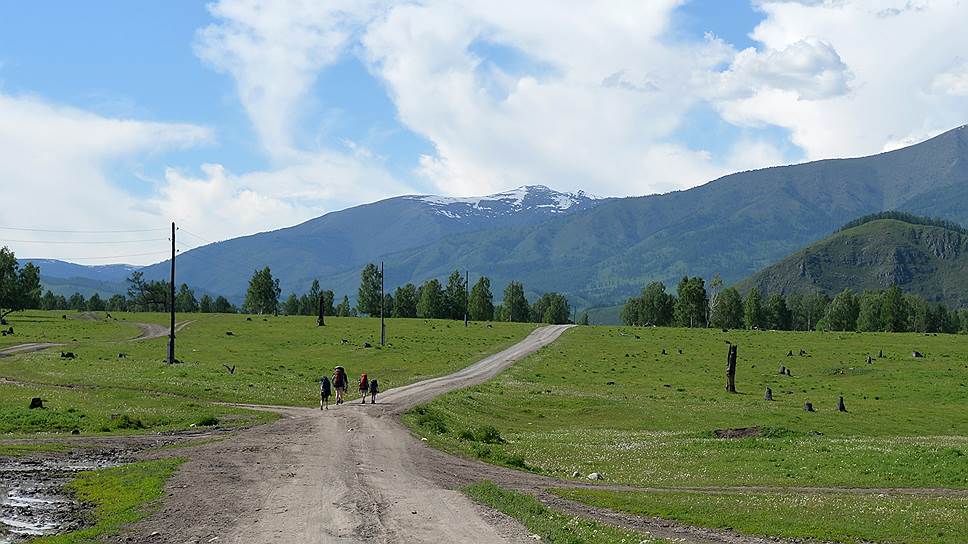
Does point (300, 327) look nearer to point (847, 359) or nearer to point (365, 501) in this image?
point (847, 359)

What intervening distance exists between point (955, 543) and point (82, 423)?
39.4 metres

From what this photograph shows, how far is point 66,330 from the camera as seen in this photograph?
399 ft

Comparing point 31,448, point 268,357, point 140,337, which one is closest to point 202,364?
point 268,357

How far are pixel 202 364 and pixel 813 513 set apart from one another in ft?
211

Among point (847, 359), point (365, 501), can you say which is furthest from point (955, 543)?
point (847, 359)

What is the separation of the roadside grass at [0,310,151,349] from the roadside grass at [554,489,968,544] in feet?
301

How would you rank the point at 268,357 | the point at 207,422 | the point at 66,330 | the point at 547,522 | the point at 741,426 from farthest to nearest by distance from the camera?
the point at 66,330
the point at 268,357
the point at 741,426
the point at 207,422
the point at 547,522

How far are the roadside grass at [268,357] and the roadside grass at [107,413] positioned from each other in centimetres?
403

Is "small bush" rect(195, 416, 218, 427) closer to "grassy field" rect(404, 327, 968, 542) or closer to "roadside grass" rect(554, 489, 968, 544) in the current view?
"grassy field" rect(404, 327, 968, 542)

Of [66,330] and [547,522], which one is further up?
[66,330]

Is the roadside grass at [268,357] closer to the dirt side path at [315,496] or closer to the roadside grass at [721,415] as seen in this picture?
the roadside grass at [721,415]

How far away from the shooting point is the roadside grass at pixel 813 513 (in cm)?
2189

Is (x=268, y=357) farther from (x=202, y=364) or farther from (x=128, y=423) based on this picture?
(x=128, y=423)

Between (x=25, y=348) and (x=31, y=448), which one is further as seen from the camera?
(x=25, y=348)
